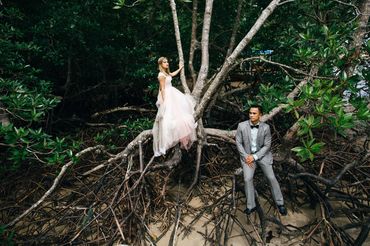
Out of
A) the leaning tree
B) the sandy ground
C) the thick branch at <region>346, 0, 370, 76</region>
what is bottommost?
the sandy ground

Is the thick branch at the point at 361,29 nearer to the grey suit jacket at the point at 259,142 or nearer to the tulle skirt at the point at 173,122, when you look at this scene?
the grey suit jacket at the point at 259,142

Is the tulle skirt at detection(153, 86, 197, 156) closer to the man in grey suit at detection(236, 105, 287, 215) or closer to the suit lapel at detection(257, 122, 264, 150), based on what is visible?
the man in grey suit at detection(236, 105, 287, 215)

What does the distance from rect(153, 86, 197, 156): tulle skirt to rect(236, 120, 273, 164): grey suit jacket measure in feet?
2.55

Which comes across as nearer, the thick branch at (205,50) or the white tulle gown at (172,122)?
the white tulle gown at (172,122)

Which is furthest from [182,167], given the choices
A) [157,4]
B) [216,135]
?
[157,4]

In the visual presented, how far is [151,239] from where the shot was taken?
349 cm

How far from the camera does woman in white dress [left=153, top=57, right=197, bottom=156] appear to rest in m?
3.80

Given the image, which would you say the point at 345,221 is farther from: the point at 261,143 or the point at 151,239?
the point at 151,239

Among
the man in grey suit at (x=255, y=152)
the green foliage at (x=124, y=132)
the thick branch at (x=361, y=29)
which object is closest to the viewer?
the man in grey suit at (x=255, y=152)

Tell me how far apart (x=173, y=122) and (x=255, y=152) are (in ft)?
3.76

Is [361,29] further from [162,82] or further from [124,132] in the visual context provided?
[124,132]

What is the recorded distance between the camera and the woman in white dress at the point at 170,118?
3.80 metres

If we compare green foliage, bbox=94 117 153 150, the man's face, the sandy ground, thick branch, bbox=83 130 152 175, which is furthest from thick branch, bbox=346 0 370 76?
green foliage, bbox=94 117 153 150

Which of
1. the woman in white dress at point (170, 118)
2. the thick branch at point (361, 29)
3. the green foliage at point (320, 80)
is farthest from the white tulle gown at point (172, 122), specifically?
the thick branch at point (361, 29)
